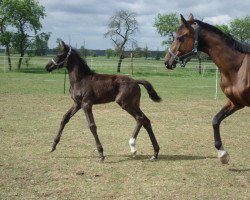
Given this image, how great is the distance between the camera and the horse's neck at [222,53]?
6.31 metres

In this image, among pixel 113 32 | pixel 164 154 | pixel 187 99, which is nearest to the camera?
pixel 164 154

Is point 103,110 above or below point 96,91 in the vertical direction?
below

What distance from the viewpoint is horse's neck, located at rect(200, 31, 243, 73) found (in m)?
6.31

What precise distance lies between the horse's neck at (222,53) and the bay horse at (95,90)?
164 centimetres

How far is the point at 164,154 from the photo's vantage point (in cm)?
786

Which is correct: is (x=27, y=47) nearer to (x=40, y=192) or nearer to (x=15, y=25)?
(x=15, y=25)

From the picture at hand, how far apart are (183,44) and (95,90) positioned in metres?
1.92

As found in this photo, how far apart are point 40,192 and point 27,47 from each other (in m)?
40.6

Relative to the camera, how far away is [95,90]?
7336 millimetres

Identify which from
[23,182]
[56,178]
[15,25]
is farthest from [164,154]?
[15,25]

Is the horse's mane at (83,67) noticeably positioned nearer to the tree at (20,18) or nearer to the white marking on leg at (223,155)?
the white marking on leg at (223,155)

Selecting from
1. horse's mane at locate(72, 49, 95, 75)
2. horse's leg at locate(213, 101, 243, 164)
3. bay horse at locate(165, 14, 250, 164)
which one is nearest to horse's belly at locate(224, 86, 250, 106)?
bay horse at locate(165, 14, 250, 164)


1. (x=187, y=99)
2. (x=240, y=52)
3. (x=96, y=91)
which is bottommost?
(x=187, y=99)

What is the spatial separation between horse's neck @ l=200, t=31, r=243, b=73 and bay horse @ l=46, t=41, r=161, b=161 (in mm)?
1644
